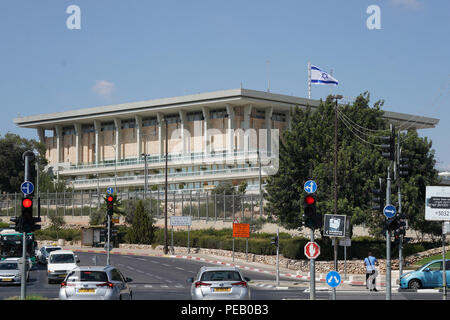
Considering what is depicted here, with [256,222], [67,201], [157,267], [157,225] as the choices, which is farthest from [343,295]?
[67,201]

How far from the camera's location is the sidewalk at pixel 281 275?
4109 centimetres

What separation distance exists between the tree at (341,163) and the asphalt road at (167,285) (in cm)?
809

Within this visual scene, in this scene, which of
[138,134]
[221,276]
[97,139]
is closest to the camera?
[221,276]

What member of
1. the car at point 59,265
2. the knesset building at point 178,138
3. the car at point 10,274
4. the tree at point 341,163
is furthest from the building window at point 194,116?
the car at point 10,274

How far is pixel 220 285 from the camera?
20.9 meters

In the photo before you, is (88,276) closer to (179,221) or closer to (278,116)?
(179,221)

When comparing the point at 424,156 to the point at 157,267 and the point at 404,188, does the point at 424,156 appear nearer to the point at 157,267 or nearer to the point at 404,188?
the point at 404,188

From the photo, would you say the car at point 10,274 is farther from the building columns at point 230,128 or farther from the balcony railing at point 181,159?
the building columns at point 230,128

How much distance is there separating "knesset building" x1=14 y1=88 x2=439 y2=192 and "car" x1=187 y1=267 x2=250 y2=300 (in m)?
74.9

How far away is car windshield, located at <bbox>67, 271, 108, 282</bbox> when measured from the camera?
66.4ft

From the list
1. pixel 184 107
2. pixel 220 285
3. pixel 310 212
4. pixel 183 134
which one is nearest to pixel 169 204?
pixel 184 107

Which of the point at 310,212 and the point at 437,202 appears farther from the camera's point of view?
the point at 437,202

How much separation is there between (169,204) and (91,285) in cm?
6084

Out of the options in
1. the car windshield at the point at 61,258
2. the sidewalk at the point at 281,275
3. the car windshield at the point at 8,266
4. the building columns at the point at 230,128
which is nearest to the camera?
the car windshield at the point at 8,266
